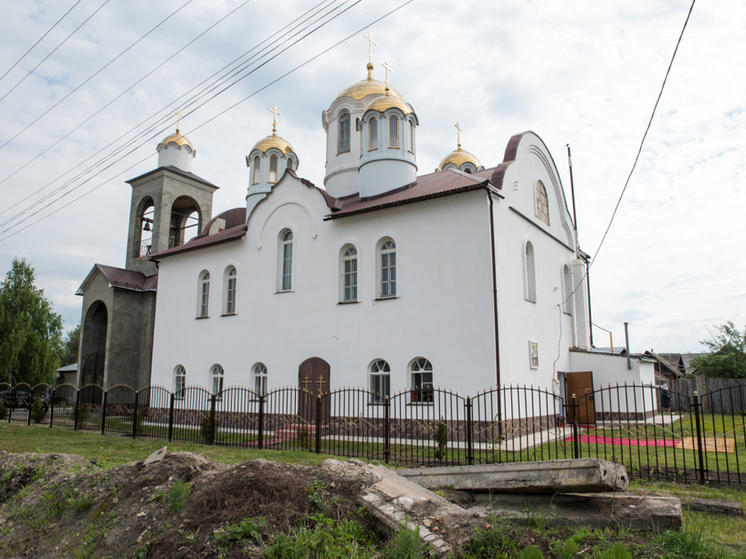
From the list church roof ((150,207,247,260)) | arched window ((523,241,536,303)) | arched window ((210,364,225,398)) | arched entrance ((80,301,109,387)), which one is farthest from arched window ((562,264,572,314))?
arched entrance ((80,301,109,387))

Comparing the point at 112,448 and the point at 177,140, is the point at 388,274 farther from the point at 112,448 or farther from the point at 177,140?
the point at 177,140

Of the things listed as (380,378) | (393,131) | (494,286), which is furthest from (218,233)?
(494,286)

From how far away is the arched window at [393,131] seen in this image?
17281 mm

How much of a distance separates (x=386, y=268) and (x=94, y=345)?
51.5 ft

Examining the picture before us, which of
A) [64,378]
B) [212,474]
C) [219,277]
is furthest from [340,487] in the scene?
[64,378]


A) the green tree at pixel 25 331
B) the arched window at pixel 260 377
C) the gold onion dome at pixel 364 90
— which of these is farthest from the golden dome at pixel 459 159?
the green tree at pixel 25 331

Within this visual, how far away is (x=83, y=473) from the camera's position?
6.68 meters

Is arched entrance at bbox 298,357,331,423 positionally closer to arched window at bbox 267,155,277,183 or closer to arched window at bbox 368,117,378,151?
arched window at bbox 368,117,378,151

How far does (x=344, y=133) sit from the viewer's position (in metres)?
20.1

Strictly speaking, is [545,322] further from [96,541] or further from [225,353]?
[96,541]

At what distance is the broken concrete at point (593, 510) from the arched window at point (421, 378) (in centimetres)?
825

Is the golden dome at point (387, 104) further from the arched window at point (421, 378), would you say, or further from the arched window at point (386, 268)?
the arched window at point (421, 378)

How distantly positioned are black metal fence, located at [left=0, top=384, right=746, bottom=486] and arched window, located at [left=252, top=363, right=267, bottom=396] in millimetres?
518

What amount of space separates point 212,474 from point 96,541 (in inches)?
45.3
